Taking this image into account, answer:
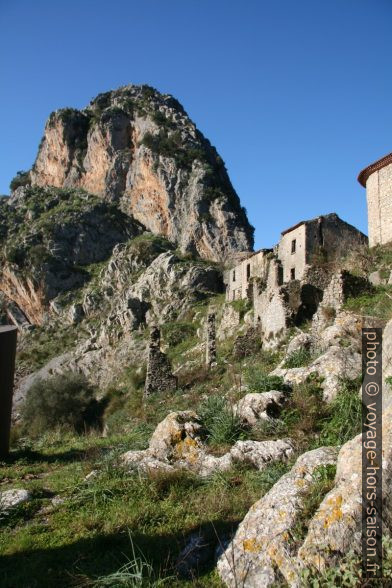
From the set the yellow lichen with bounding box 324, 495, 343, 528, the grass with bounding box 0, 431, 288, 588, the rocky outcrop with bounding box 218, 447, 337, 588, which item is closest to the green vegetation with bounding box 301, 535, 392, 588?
the rocky outcrop with bounding box 218, 447, 337, 588

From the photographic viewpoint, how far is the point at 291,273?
1198 inches

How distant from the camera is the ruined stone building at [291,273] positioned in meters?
18.3

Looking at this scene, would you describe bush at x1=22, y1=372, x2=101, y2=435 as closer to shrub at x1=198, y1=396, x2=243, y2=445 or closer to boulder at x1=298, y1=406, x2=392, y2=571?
shrub at x1=198, y1=396, x2=243, y2=445

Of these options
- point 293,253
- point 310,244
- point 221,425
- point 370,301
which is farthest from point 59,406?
point 221,425

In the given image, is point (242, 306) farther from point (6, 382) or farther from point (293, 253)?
point (6, 382)

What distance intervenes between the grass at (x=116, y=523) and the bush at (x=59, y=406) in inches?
845

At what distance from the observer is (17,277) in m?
63.8

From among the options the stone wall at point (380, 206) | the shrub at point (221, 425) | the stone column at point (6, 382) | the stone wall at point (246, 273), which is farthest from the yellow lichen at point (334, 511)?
the stone wall at point (246, 273)

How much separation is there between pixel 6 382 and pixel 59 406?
65.9 feet

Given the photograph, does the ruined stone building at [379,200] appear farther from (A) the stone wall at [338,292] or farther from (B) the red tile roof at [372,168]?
(A) the stone wall at [338,292]

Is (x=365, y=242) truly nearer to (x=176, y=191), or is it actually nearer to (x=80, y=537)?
(x=80, y=537)

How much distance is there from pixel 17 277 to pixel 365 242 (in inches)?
2039

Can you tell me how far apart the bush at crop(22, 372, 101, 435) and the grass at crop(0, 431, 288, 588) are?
2147 centimetres

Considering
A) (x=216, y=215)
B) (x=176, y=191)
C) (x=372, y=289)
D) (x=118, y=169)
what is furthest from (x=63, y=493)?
(x=118, y=169)
